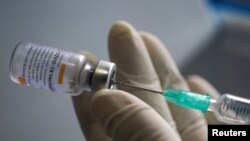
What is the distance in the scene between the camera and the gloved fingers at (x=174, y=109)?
986 millimetres

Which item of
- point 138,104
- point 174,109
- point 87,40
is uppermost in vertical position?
point 87,40

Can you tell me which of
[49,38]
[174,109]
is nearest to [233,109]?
[174,109]

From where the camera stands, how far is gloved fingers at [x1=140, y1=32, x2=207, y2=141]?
3.23 feet

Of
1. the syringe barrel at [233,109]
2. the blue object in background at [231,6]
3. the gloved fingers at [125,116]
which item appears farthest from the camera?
the blue object in background at [231,6]

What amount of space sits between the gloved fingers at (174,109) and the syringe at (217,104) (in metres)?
0.19

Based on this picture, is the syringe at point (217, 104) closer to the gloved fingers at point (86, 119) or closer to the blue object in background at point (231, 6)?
the gloved fingers at point (86, 119)

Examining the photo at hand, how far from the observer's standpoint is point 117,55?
2.85 ft

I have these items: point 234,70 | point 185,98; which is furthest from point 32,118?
point 234,70

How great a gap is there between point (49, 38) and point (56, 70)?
0.19m

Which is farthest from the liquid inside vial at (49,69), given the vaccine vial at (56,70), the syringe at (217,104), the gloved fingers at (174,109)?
the gloved fingers at (174,109)

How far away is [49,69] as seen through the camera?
69 cm

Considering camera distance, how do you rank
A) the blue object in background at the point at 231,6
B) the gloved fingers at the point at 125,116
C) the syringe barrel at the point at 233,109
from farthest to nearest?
the blue object in background at the point at 231,6, the syringe barrel at the point at 233,109, the gloved fingers at the point at 125,116

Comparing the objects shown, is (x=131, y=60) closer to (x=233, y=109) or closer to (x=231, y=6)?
(x=233, y=109)

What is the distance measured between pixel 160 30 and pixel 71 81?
674 millimetres
